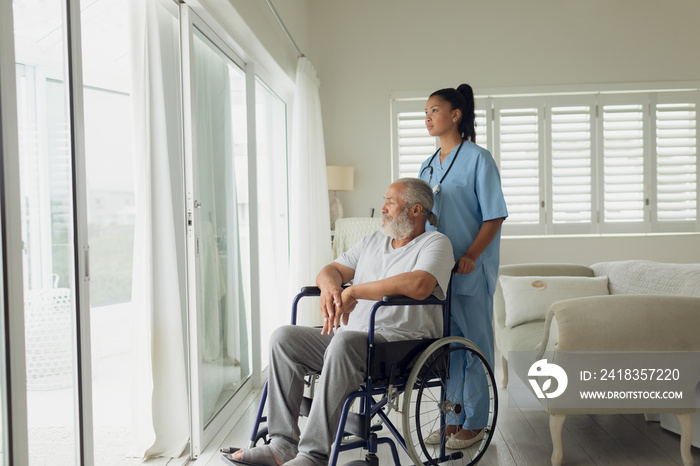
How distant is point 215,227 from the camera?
112 inches

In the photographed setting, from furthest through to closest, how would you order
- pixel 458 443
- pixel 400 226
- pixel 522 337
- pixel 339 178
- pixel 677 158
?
pixel 677 158
pixel 339 178
pixel 522 337
pixel 458 443
pixel 400 226

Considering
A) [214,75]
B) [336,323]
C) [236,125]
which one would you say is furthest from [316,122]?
[336,323]

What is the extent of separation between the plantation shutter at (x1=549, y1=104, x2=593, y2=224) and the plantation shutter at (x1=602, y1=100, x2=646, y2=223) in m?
0.14

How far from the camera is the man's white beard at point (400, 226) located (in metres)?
2.33

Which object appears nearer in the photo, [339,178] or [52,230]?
[52,230]

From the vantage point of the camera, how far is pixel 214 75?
2.90m

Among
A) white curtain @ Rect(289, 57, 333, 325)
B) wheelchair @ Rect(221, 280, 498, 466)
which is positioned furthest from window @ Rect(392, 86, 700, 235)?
wheelchair @ Rect(221, 280, 498, 466)

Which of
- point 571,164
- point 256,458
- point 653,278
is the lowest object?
point 256,458

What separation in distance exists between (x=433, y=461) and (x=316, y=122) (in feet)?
10.0

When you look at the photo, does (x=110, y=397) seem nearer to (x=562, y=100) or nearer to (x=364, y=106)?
(x=364, y=106)

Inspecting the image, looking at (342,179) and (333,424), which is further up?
(342,179)

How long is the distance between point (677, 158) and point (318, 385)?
177 inches

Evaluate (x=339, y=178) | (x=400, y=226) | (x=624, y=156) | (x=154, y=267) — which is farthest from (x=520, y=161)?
(x=154, y=267)

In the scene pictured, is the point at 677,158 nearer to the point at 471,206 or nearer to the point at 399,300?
the point at 471,206
